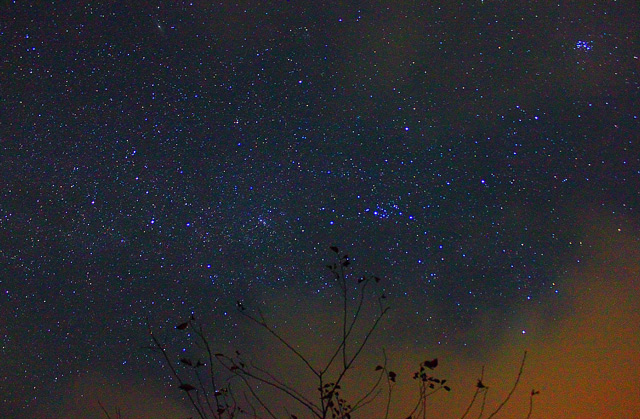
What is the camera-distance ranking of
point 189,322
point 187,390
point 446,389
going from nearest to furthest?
point 187,390, point 189,322, point 446,389

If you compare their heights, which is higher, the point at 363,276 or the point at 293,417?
the point at 363,276

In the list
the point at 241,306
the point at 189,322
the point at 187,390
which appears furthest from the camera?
the point at 241,306

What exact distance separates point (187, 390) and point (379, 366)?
103 cm

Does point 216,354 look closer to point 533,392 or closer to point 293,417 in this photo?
point 293,417

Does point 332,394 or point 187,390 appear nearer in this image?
point 187,390

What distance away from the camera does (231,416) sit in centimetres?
253

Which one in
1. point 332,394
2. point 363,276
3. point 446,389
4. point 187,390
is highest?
point 363,276

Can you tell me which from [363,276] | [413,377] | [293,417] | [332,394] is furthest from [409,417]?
[363,276]

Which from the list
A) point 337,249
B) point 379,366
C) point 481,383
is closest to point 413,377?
point 379,366

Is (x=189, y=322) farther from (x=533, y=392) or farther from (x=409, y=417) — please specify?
(x=533, y=392)

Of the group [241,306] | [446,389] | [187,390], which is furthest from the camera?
[446,389]

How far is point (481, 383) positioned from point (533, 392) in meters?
0.26

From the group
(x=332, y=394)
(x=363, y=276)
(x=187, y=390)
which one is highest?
(x=363, y=276)

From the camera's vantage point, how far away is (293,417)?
8.86ft
